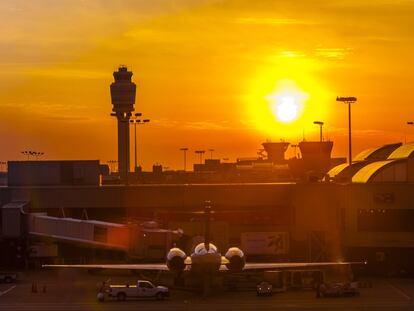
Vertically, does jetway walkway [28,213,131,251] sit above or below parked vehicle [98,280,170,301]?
above

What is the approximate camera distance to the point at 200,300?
63938 mm

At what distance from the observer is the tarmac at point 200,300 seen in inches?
2344

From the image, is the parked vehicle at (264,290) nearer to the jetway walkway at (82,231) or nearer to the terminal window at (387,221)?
the terminal window at (387,221)

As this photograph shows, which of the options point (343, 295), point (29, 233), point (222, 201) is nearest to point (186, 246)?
point (222, 201)

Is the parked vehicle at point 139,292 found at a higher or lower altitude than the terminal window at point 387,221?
lower

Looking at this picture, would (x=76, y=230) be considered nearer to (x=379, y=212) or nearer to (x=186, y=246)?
(x=186, y=246)

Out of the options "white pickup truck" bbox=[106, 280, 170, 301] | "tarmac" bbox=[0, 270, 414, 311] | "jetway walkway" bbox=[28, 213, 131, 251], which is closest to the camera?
"tarmac" bbox=[0, 270, 414, 311]

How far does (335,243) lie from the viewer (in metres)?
88.9

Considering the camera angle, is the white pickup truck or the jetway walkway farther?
the jetway walkway

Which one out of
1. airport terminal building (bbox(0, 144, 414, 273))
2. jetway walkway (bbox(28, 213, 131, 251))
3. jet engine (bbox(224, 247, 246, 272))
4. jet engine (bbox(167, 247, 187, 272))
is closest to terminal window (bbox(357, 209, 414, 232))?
airport terminal building (bbox(0, 144, 414, 273))

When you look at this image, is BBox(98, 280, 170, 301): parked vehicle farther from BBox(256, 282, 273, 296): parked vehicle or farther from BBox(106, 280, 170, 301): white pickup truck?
BBox(256, 282, 273, 296): parked vehicle

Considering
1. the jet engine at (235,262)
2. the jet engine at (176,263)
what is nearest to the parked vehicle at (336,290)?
the jet engine at (235,262)

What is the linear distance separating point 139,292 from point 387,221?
105ft

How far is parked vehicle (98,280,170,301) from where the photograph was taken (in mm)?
65188
